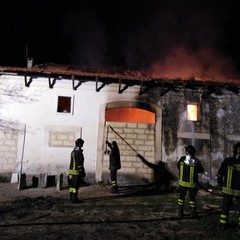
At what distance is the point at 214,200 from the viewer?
10.1 metres

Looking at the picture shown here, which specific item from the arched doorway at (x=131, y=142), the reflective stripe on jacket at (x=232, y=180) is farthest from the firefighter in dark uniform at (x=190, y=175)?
the arched doorway at (x=131, y=142)

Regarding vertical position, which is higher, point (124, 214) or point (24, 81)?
point (24, 81)

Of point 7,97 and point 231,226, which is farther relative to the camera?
point 7,97

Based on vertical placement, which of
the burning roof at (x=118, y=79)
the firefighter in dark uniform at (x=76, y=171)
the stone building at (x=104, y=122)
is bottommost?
the firefighter in dark uniform at (x=76, y=171)

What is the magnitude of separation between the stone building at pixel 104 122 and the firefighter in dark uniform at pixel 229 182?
6.19m

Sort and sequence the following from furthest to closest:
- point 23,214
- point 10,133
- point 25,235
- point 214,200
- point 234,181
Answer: point 10,133 < point 214,200 < point 23,214 < point 234,181 < point 25,235

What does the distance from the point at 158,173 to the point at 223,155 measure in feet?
10.6

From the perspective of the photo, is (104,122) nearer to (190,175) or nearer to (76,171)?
(76,171)

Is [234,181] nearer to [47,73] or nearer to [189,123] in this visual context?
[189,123]

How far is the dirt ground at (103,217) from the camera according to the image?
5938mm

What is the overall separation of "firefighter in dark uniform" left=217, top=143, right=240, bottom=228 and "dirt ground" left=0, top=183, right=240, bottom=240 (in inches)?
18.0

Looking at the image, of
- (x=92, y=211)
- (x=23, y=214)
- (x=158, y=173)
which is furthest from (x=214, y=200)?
(x=23, y=214)

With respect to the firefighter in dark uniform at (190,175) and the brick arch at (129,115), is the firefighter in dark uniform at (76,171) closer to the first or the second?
the firefighter in dark uniform at (190,175)

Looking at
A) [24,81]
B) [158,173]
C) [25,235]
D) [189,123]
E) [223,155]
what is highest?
[24,81]
